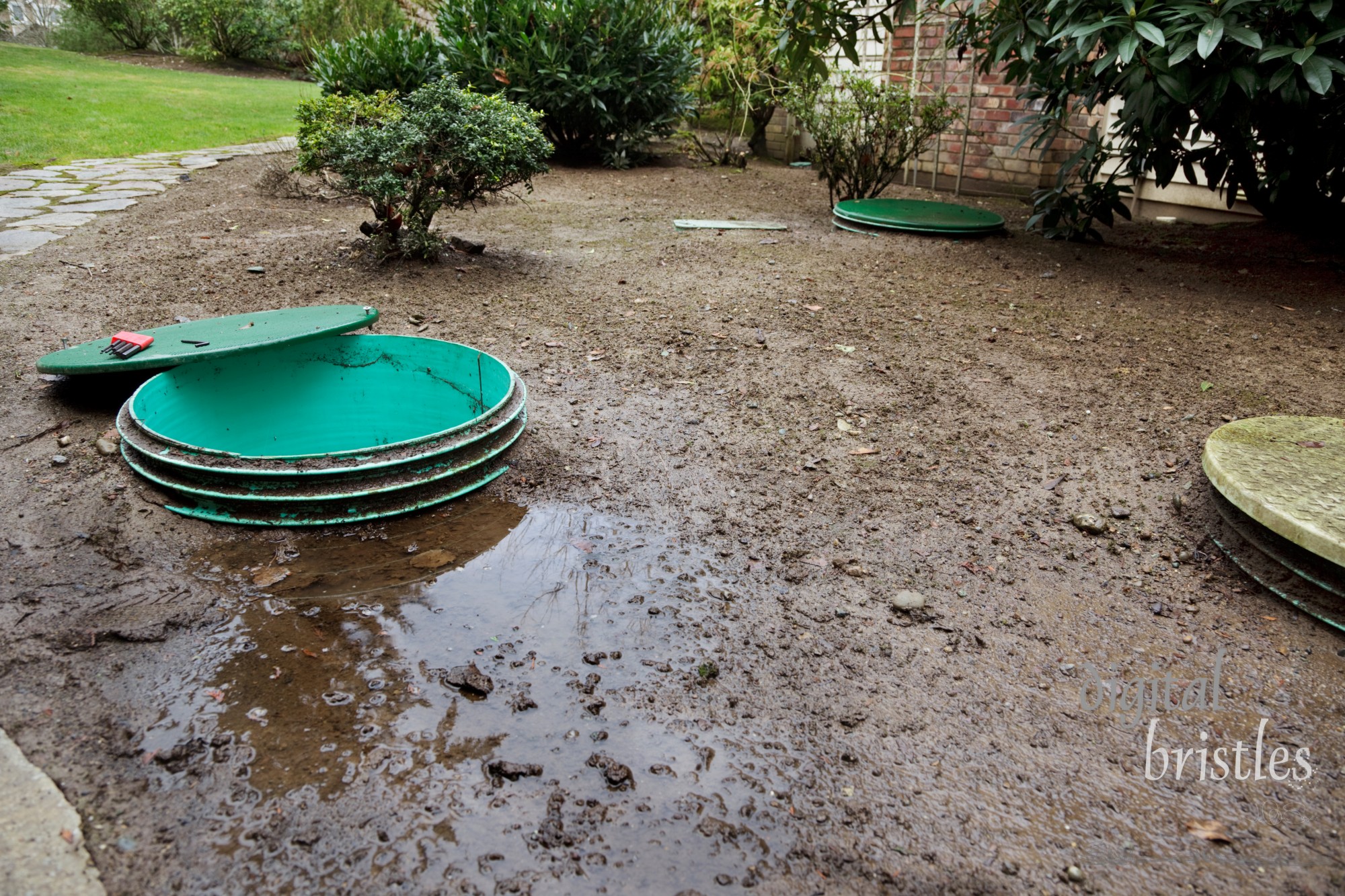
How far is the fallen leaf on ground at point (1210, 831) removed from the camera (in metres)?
1.63

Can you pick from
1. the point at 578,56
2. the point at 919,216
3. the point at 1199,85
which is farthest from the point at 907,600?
the point at 578,56

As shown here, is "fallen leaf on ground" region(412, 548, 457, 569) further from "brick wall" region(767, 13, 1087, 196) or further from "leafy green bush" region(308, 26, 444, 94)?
"leafy green bush" region(308, 26, 444, 94)

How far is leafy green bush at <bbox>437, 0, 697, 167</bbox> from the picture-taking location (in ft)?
26.5

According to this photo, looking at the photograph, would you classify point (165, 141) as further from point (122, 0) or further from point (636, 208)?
point (122, 0)

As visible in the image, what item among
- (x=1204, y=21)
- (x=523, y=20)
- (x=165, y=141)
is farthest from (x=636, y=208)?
(x=165, y=141)

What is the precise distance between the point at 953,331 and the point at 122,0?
1947 cm

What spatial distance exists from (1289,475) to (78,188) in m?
7.92

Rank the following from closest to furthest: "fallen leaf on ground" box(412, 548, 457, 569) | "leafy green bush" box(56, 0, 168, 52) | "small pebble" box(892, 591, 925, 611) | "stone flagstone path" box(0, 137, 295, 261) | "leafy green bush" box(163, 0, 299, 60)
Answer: "small pebble" box(892, 591, 925, 611)
"fallen leaf on ground" box(412, 548, 457, 569)
"stone flagstone path" box(0, 137, 295, 261)
"leafy green bush" box(163, 0, 299, 60)
"leafy green bush" box(56, 0, 168, 52)

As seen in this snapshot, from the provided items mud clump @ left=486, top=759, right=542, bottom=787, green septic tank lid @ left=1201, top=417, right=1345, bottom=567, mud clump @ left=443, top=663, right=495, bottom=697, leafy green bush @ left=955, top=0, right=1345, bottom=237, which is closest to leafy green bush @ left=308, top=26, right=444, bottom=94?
leafy green bush @ left=955, top=0, right=1345, bottom=237

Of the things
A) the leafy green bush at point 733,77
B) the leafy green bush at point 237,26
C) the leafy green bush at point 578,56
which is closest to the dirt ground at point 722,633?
the leafy green bush at point 578,56

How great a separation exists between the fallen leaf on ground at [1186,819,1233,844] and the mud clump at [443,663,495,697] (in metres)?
1.47

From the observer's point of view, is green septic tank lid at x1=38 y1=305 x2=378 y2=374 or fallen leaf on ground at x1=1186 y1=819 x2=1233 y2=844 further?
green septic tank lid at x1=38 y1=305 x2=378 y2=374

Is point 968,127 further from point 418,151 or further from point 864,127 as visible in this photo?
point 418,151

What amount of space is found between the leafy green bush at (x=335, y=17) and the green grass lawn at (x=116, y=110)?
1.84 metres
